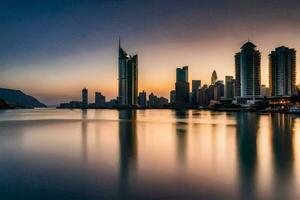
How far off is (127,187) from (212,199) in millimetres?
3699

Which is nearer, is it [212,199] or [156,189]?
[212,199]

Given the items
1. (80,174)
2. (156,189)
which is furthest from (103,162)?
(156,189)

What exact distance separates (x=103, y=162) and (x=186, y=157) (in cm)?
590

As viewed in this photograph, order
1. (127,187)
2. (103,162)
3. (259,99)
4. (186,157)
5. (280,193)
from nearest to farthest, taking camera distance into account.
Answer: (280,193) < (127,187) < (103,162) < (186,157) < (259,99)

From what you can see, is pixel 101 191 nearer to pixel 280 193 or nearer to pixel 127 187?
pixel 127 187

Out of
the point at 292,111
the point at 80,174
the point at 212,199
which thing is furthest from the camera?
the point at 292,111

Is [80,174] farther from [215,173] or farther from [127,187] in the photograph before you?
[215,173]

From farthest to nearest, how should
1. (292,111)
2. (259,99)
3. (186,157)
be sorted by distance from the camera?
(259,99), (292,111), (186,157)

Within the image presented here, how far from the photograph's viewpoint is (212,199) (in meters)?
11.5

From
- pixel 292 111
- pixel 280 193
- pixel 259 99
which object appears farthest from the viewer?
pixel 259 99

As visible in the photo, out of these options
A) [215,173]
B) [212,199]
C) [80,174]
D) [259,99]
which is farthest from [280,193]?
[259,99]

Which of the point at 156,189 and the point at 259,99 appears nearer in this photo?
the point at 156,189

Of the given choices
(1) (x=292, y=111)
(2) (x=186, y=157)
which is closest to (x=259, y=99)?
(1) (x=292, y=111)

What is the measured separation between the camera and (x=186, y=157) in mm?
21625
